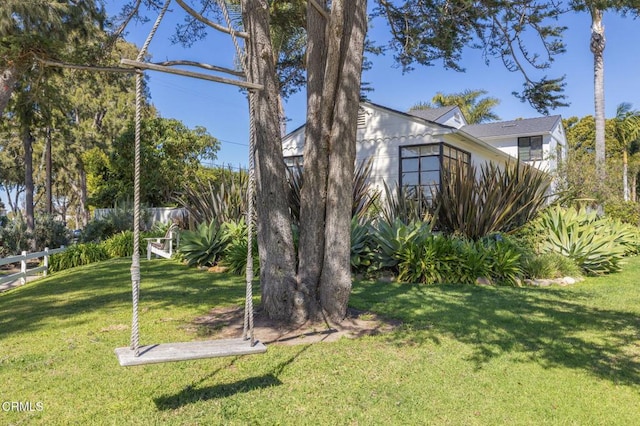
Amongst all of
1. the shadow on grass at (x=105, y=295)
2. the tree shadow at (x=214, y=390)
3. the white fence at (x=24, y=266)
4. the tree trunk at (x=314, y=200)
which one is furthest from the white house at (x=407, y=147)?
the tree shadow at (x=214, y=390)

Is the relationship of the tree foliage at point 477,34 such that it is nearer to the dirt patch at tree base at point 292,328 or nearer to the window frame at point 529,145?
the dirt patch at tree base at point 292,328

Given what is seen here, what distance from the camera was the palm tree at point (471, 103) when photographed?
34062 millimetres

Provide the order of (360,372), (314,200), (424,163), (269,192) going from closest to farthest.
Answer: (360,372), (269,192), (314,200), (424,163)

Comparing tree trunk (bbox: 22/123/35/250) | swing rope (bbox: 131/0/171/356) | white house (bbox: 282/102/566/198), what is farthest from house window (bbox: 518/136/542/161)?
swing rope (bbox: 131/0/171/356)

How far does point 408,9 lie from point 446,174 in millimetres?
4268

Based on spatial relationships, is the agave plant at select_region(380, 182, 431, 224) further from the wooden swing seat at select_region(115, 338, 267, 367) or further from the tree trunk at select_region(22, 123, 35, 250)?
the tree trunk at select_region(22, 123, 35, 250)

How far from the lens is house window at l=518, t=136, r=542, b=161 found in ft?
82.3

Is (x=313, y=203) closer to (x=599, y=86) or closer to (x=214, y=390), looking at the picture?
(x=214, y=390)

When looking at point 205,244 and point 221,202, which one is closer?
point 205,244

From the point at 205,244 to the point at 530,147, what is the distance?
71.1 feet

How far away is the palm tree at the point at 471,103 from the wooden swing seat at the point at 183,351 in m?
33.3

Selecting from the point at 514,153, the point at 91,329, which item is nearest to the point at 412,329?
the point at 91,329

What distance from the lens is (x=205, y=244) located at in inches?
408

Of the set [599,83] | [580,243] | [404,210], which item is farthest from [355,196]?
[599,83]
